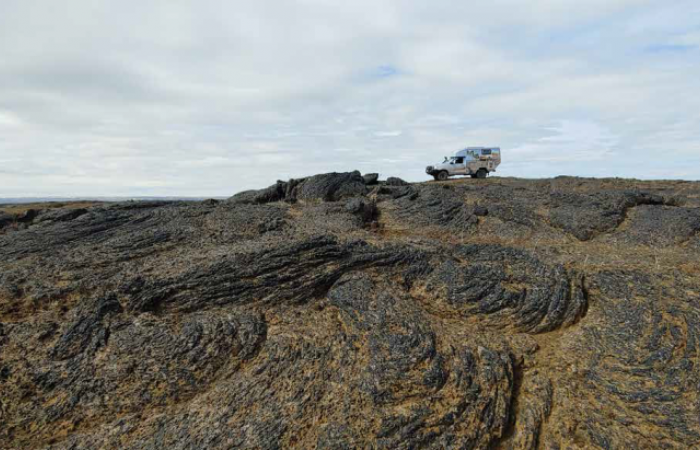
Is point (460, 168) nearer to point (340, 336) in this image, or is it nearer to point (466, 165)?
point (466, 165)

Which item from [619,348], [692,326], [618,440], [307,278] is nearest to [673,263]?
[692,326]

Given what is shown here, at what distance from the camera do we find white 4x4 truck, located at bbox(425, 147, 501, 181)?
46.0 meters

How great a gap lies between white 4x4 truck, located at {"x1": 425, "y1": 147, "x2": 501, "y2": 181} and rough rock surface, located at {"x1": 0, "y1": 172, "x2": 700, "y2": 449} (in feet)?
87.1

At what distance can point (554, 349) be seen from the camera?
12.9 metres

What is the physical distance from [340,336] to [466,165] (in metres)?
37.3

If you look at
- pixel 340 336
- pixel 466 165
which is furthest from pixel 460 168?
pixel 340 336

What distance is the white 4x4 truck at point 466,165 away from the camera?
4603 cm

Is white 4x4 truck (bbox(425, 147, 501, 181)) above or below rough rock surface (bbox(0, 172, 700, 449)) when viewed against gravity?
above

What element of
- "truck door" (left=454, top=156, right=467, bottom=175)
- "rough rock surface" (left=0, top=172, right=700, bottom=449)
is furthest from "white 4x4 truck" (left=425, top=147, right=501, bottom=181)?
"rough rock surface" (left=0, top=172, right=700, bottom=449)

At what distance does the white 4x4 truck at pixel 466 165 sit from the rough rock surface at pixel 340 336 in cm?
2655

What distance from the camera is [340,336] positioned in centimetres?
1284

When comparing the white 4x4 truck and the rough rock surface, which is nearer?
the rough rock surface

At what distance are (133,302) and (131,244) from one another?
456 centimetres

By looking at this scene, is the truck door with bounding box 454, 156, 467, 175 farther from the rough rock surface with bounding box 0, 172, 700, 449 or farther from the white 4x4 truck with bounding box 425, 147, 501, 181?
the rough rock surface with bounding box 0, 172, 700, 449
